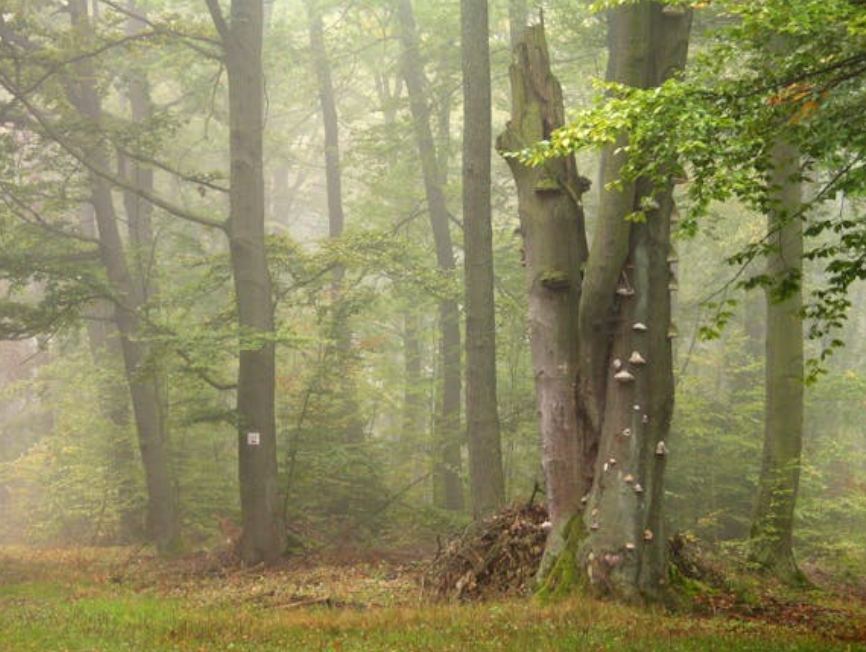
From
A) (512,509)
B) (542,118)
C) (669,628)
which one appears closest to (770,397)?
(512,509)

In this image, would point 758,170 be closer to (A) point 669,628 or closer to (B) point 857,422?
(A) point 669,628

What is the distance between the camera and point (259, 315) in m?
16.4

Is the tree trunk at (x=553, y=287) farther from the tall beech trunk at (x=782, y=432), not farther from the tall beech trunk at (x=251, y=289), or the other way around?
the tall beech trunk at (x=251, y=289)

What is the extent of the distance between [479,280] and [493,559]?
4.91 metres

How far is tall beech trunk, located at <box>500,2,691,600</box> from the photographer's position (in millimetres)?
9555

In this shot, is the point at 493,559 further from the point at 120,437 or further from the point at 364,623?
the point at 120,437

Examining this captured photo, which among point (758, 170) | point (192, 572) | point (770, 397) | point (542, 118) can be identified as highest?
point (542, 118)

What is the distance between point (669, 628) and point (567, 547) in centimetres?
224

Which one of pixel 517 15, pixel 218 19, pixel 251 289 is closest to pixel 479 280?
pixel 251 289

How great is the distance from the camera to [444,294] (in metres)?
18.3

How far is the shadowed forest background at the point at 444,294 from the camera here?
833 centimetres

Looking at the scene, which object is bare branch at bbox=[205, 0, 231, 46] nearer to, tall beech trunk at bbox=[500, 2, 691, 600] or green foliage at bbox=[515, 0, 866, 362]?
tall beech trunk at bbox=[500, 2, 691, 600]

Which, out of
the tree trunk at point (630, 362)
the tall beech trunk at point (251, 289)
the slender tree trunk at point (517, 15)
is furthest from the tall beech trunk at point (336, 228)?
the tree trunk at point (630, 362)

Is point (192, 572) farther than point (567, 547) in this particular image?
Yes
